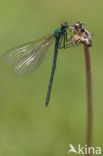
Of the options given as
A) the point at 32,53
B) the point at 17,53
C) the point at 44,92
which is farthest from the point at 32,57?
the point at 44,92

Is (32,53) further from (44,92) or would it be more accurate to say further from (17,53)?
(44,92)

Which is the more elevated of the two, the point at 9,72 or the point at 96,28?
the point at 96,28

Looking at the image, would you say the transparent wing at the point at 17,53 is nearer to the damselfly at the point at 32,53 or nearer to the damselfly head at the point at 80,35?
the damselfly at the point at 32,53

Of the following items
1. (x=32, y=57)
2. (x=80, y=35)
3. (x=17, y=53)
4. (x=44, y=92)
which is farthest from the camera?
(x=44, y=92)

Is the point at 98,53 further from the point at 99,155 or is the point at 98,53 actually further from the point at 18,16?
the point at 99,155

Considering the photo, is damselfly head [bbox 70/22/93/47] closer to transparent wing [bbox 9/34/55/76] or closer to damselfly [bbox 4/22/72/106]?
damselfly [bbox 4/22/72/106]

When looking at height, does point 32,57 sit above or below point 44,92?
above

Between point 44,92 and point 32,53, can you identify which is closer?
point 32,53

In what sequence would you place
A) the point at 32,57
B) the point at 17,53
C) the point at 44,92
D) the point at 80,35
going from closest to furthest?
the point at 80,35 → the point at 17,53 → the point at 32,57 → the point at 44,92

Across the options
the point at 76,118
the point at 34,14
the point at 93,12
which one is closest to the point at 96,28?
the point at 93,12
